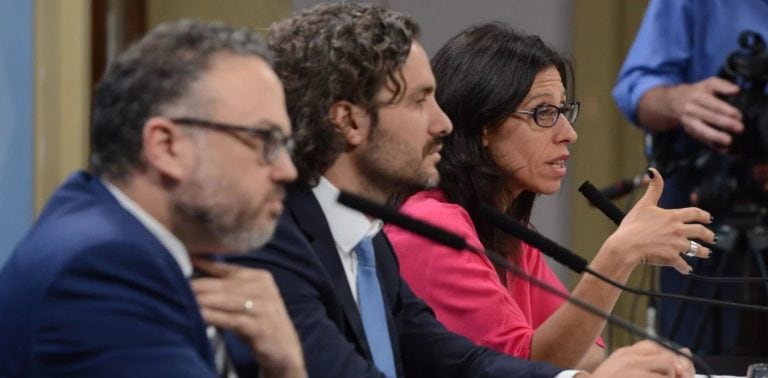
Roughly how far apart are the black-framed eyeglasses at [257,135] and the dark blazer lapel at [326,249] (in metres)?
0.42

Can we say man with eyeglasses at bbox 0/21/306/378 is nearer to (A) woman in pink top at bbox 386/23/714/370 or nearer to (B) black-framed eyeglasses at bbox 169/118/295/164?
(B) black-framed eyeglasses at bbox 169/118/295/164

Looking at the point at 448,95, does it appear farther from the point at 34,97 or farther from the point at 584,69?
the point at 584,69

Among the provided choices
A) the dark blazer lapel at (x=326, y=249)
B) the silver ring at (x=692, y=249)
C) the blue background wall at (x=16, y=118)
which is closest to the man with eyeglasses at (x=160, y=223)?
the dark blazer lapel at (x=326, y=249)

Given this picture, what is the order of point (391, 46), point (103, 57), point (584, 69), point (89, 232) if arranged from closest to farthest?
point (89, 232), point (391, 46), point (103, 57), point (584, 69)

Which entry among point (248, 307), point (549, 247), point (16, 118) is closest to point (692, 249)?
point (549, 247)

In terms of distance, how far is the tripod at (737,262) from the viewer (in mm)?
2992

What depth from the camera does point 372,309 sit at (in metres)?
1.96

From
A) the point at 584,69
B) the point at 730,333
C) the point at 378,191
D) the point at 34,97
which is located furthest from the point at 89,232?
the point at 584,69

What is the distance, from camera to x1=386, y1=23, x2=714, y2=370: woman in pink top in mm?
2279

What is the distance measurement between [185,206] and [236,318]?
15 centimetres

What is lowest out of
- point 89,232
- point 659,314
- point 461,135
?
point 659,314

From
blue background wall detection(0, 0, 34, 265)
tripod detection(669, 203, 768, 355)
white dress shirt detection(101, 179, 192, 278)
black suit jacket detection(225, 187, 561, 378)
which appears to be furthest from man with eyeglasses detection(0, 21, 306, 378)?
tripod detection(669, 203, 768, 355)

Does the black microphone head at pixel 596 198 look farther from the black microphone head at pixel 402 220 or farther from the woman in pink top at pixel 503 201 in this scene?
the black microphone head at pixel 402 220

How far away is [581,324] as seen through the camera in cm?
227
